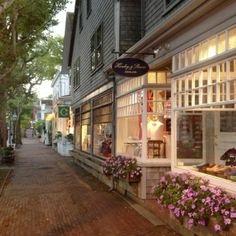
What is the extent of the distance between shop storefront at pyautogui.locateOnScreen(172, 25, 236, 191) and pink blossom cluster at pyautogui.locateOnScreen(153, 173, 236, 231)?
1.23 ft

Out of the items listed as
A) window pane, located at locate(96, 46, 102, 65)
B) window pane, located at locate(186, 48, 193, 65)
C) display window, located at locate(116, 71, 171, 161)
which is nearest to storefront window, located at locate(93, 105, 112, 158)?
window pane, located at locate(96, 46, 102, 65)

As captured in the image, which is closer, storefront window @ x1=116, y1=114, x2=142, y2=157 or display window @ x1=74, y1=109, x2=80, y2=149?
storefront window @ x1=116, y1=114, x2=142, y2=157

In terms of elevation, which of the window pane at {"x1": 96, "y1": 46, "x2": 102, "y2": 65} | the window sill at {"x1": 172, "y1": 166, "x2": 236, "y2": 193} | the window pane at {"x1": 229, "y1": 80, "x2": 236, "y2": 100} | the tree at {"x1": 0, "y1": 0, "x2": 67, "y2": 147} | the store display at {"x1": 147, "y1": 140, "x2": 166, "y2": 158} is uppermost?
the tree at {"x1": 0, "y1": 0, "x2": 67, "y2": 147}

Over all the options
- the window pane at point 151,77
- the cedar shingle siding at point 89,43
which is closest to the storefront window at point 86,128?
the cedar shingle siding at point 89,43

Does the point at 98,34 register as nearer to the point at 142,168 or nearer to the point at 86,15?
the point at 86,15

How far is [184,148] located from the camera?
970cm

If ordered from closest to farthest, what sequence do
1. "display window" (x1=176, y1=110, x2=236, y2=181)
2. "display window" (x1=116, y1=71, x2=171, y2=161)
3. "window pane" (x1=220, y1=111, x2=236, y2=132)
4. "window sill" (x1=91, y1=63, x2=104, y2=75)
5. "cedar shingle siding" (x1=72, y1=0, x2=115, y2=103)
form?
"window pane" (x1=220, y1=111, x2=236, y2=132)
"display window" (x1=176, y1=110, x2=236, y2=181)
"display window" (x1=116, y1=71, x2=171, y2=161)
"cedar shingle siding" (x1=72, y1=0, x2=115, y2=103)
"window sill" (x1=91, y1=63, x2=104, y2=75)

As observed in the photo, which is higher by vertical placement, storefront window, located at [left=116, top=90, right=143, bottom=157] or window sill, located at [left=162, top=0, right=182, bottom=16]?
window sill, located at [left=162, top=0, right=182, bottom=16]

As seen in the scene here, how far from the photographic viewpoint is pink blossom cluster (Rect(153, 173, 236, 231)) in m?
6.56

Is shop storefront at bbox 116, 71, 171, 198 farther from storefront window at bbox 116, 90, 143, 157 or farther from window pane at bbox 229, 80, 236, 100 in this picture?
window pane at bbox 229, 80, 236, 100

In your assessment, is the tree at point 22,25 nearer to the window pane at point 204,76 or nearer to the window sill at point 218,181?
the window pane at point 204,76

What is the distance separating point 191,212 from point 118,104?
7.96 m

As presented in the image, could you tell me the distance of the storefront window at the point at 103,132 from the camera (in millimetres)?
16078

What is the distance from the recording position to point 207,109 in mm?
8562
